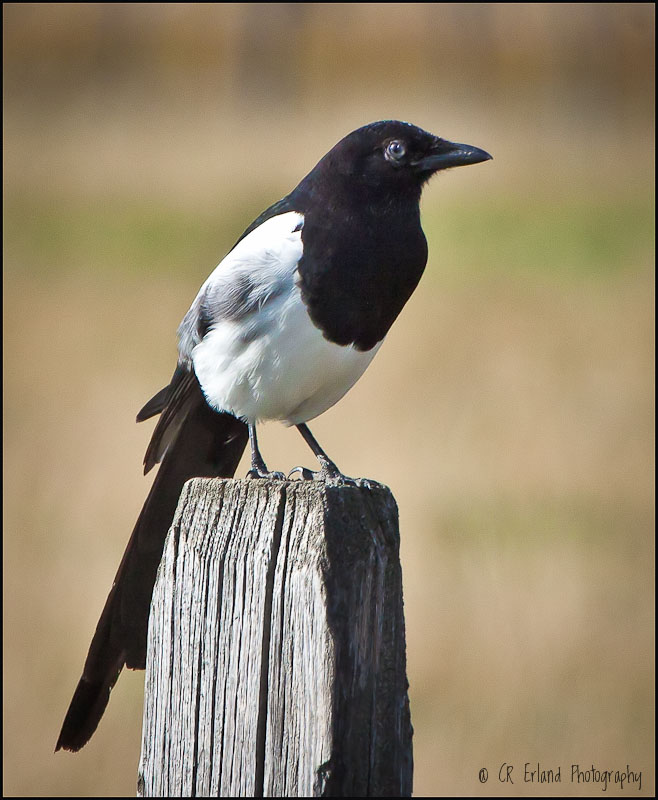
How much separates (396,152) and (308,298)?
55cm

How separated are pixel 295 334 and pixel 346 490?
1203 millimetres

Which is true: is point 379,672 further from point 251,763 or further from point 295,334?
point 295,334

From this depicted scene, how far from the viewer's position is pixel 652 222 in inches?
326

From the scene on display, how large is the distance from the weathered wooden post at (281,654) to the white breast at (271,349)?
1.14m

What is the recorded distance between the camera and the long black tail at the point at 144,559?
215cm

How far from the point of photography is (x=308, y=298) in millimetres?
2719

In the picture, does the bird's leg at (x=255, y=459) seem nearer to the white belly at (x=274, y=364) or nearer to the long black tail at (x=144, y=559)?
the white belly at (x=274, y=364)

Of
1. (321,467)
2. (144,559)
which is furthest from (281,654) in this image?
(321,467)

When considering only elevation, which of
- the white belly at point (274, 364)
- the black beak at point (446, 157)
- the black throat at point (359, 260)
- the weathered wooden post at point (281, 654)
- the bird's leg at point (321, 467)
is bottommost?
the weathered wooden post at point (281, 654)

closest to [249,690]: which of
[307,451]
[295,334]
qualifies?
[295,334]

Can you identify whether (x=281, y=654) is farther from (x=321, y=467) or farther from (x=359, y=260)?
(x=321, y=467)

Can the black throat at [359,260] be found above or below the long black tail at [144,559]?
above

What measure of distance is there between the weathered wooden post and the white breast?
114 centimetres

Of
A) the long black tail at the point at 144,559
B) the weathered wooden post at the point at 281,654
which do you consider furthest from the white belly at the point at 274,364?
the weathered wooden post at the point at 281,654
